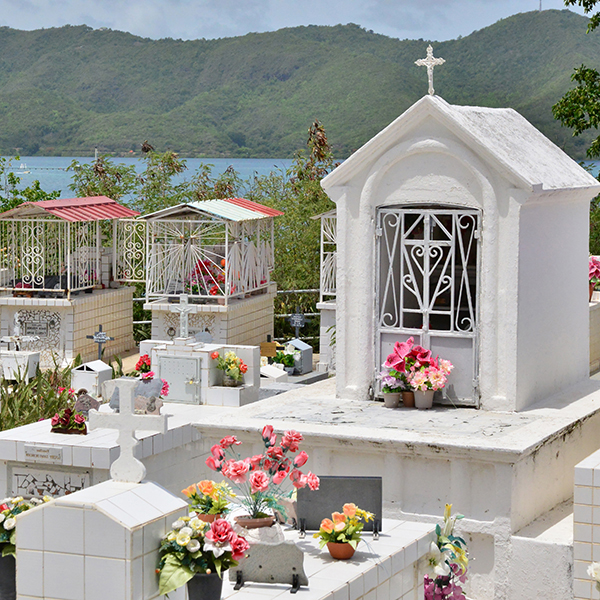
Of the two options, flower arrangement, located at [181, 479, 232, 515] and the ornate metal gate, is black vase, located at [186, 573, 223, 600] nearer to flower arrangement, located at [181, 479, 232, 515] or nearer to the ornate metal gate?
flower arrangement, located at [181, 479, 232, 515]

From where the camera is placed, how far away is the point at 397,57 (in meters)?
78.6

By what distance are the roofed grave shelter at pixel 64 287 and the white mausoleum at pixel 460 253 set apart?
9018mm

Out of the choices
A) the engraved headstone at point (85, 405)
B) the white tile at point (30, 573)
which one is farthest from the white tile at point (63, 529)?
the engraved headstone at point (85, 405)

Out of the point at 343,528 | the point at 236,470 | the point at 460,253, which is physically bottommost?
the point at 343,528

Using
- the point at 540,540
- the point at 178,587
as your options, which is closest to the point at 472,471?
the point at 540,540

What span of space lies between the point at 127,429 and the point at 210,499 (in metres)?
0.98

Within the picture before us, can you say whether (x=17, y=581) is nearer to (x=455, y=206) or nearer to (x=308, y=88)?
(x=455, y=206)

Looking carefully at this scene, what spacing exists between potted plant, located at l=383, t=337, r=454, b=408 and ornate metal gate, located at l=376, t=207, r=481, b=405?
190 millimetres

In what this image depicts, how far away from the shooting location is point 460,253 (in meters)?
11.5

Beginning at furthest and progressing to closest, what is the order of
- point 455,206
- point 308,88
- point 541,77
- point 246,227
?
point 308,88 < point 541,77 < point 246,227 < point 455,206

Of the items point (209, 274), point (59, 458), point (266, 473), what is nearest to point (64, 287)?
point (209, 274)

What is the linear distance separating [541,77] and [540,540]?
6604 centimetres

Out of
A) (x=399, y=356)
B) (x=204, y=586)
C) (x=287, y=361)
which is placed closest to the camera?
(x=204, y=586)

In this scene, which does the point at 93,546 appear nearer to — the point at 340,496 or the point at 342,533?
the point at 342,533
